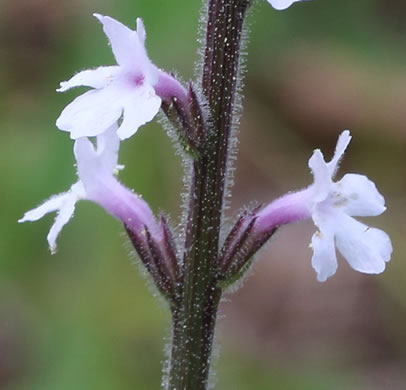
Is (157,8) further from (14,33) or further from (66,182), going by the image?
(14,33)

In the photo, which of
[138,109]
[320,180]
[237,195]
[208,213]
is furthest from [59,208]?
[237,195]

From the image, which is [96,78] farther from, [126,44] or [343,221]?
[343,221]

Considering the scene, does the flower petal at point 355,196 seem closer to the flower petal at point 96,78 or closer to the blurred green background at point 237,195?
the blurred green background at point 237,195

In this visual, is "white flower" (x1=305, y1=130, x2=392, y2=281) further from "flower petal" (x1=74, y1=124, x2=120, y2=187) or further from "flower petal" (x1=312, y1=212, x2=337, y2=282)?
"flower petal" (x1=74, y1=124, x2=120, y2=187)

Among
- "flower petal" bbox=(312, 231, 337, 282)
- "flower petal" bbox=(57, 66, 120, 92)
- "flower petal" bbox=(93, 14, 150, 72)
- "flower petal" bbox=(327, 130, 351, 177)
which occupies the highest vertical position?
"flower petal" bbox=(93, 14, 150, 72)

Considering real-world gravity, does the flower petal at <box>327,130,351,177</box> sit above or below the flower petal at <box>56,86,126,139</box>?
above

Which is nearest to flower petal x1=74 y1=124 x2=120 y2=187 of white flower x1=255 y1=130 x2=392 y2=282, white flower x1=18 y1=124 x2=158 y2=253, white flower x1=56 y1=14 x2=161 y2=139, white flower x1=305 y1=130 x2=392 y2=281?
white flower x1=18 y1=124 x2=158 y2=253
